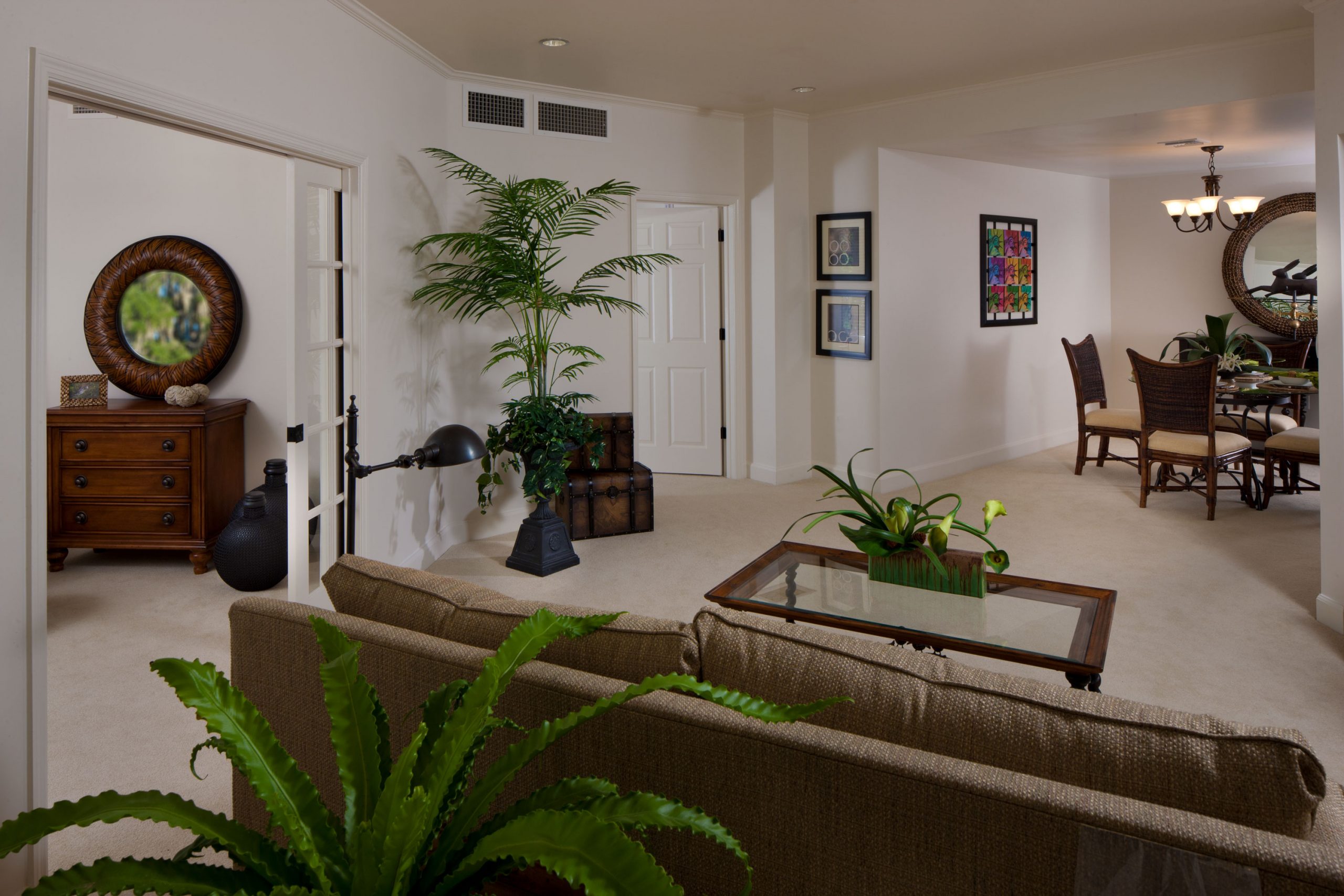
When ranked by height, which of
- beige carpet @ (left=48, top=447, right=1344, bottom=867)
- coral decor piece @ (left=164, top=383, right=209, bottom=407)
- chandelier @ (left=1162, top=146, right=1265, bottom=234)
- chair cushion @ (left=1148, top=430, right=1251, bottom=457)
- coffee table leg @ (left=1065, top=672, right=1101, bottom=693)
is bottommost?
beige carpet @ (left=48, top=447, right=1344, bottom=867)

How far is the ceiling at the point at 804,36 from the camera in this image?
13.5 feet

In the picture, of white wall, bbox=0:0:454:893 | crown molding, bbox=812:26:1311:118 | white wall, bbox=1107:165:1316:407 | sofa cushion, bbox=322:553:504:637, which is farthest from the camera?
white wall, bbox=1107:165:1316:407

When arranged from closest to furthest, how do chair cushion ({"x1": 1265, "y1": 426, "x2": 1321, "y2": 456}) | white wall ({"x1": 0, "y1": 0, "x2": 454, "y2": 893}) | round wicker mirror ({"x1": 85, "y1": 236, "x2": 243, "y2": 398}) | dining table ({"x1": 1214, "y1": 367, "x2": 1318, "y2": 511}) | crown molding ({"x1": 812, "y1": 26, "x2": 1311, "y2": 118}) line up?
white wall ({"x1": 0, "y1": 0, "x2": 454, "y2": 893})
crown molding ({"x1": 812, "y1": 26, "x2": 1311, "y2": 118})
round wicker mirror ({"x1": 85, "y1": 236, "x2": 243, "y2": 398})
chair cushion ({"x1": 1265, "y1": 426, "x2": 1321, "y2": 456})
dining table ({"x1": 1214, "y1": 367, "x2": 1318, "y2": 511})

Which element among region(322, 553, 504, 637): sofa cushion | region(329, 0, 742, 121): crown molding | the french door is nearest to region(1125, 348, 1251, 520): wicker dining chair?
region(329, 0, 742, 121): crown molding

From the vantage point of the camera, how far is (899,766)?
1.21 metres

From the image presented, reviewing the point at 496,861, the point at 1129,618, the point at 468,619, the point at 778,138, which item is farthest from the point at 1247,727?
the point at 778,138

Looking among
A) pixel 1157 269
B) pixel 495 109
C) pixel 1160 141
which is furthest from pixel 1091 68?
pixel 1157 269

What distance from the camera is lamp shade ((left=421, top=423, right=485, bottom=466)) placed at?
11.4ft

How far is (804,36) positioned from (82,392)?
13.2 ft

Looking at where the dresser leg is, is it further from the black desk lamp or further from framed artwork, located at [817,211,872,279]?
framed artwork, located at [817,211,872,279]

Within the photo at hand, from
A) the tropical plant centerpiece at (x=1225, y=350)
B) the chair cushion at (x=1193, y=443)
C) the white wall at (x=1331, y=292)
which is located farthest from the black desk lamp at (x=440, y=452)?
the tropical plant centerpiece at (x=1225, y=350)

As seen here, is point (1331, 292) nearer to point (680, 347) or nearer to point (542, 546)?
point (542, 546)

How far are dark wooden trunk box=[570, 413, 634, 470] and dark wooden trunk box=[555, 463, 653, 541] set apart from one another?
0.08 m

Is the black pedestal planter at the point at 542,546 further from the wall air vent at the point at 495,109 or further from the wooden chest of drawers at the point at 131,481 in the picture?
the wall air vent at the point at 495,109
